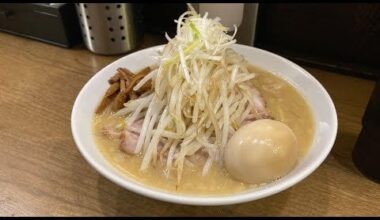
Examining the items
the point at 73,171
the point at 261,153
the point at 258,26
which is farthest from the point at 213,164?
the point at 258,26

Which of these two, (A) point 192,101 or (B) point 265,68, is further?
(B) point 265,68

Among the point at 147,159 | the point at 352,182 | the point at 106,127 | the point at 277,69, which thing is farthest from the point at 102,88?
the point at 352,182

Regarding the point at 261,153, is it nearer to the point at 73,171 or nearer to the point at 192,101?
the point at 192,101

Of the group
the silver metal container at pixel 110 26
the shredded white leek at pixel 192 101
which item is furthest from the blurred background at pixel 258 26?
the shredded white leek at pixel 192 101

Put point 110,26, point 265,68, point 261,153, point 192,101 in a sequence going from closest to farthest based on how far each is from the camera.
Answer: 1. point 261,153
2. point 192,101
3. point 265,68
4. point 110,26

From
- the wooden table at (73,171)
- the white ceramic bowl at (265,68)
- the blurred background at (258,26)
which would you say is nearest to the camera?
the white ceramic bowl at (265,68)

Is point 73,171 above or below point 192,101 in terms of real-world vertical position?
below

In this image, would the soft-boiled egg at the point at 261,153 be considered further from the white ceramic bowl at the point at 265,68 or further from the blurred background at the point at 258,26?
the blurred background at the point at 258,26
